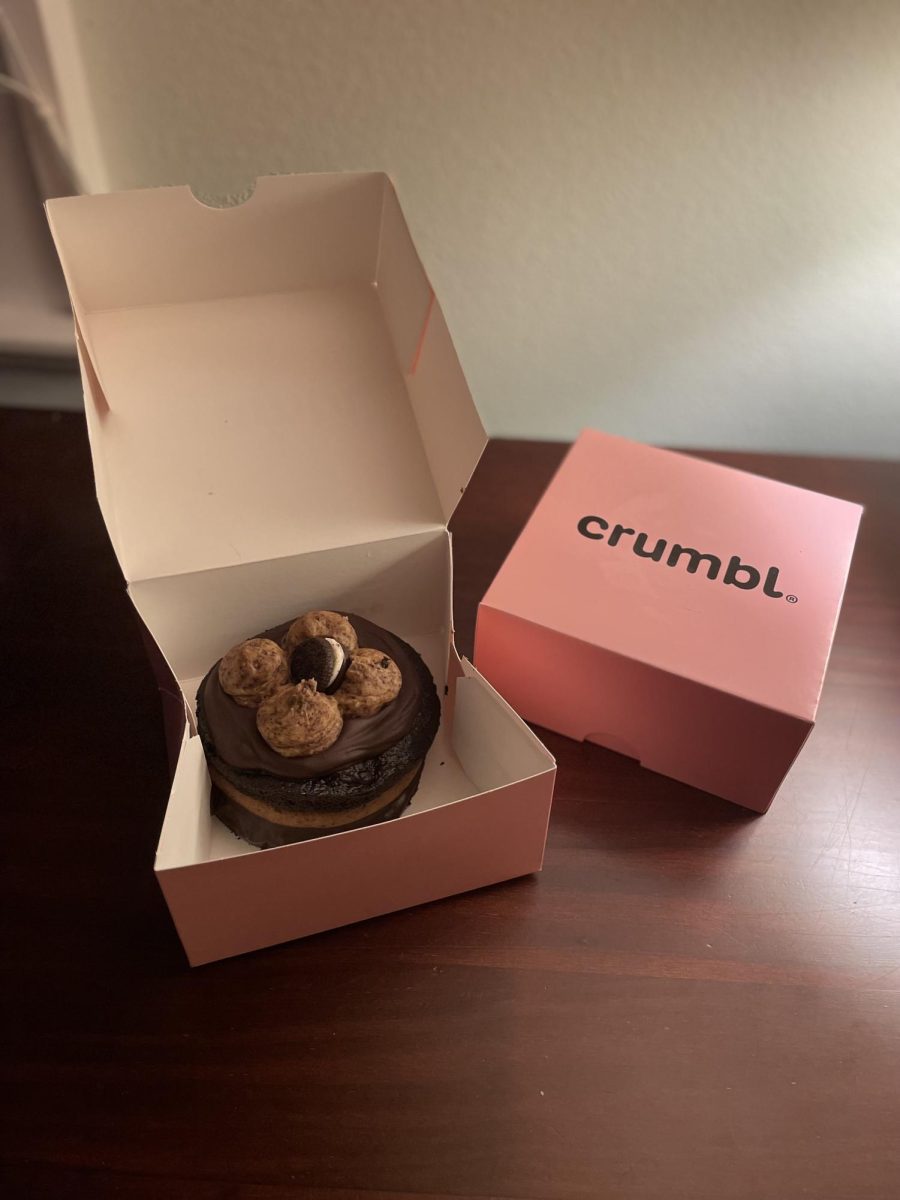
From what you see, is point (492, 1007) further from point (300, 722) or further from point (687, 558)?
point (687, 558)

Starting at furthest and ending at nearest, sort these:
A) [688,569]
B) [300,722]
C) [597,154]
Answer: [597,154], [688,569], [300,722]

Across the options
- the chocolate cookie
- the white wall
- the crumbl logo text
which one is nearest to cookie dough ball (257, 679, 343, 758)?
the chocolate cookie

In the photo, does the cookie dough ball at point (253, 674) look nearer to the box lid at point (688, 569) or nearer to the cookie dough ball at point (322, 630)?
the cookie dough ball at point (322, 630)

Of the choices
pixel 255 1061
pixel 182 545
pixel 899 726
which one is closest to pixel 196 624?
pixel 182 545

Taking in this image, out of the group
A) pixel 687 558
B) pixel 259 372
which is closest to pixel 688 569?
pixel 687 558

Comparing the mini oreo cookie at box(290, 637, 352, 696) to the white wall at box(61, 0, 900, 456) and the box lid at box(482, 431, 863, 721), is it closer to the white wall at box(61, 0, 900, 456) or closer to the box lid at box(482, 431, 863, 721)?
the box lid at box(482, 431, 863, 721)

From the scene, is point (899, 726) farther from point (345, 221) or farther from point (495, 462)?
point (345, 221)

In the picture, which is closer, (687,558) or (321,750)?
(321,750)
